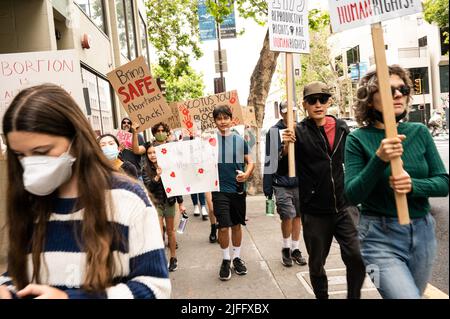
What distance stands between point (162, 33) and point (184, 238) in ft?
54.5

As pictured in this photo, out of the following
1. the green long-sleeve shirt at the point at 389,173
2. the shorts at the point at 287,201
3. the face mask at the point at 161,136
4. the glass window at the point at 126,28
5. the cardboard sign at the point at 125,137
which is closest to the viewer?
the green long-sleeve shirt at the point at 389,173

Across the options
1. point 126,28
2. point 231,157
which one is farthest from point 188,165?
point 126,28

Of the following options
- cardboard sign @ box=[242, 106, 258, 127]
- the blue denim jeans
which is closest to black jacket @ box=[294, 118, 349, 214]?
the blue denim jeans

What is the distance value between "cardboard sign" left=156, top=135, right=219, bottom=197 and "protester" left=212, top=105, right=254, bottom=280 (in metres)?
0.19

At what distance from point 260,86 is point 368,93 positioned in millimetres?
8704

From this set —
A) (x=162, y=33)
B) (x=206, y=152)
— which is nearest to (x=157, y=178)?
(x=206, y=152)

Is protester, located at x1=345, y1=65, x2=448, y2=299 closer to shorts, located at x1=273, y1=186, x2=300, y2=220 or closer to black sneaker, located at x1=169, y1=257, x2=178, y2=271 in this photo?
shorts, located at x1=273, y1=186, x2=300, y2=220

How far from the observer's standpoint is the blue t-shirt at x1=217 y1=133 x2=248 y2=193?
203 inches

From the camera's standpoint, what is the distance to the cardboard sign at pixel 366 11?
2170mm

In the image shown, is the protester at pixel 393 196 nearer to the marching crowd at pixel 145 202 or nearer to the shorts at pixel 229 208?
the marching crowd at pixel 145 202

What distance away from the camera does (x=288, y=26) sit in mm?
4277

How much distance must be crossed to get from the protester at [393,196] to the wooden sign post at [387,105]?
0.05 m

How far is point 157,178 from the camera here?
5.70 m

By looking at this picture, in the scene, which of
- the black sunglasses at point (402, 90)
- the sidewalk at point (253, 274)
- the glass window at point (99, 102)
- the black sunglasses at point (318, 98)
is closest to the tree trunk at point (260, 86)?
the glass window at point (99, 102)
